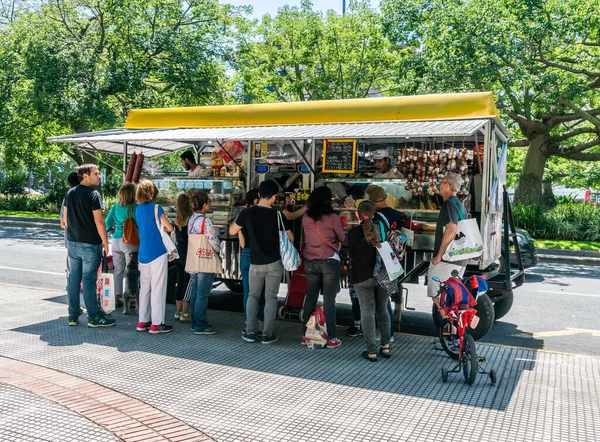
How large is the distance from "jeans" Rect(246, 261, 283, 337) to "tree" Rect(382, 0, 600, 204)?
11.5m

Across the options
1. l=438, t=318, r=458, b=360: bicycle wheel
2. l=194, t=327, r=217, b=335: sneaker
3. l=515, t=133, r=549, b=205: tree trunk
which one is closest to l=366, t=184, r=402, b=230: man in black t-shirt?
l=438, t=318, r=458, b=360: bicycle wheel

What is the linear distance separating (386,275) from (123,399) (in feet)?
8.91

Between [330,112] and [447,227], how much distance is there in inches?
118

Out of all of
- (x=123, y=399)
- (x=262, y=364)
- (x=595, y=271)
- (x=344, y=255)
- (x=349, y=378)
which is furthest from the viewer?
(x=595, y=271)

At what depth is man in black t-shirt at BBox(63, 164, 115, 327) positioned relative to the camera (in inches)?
272

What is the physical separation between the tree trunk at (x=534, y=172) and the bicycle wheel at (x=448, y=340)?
15.9 m

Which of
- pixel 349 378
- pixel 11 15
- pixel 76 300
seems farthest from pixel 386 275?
pixel 11 15

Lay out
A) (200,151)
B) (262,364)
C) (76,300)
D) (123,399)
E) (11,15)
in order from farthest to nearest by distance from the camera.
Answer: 1. (11,15)
2. (200,151)
3. (76,300)
4. (262,364)
5. (123,399)

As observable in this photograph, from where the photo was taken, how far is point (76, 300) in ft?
23.4

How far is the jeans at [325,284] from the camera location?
21.1 ft

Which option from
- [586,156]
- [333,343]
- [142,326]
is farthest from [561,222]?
[142,326]

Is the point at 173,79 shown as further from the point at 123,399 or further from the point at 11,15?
the point at 123,399

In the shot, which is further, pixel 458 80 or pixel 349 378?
pixel 458 80

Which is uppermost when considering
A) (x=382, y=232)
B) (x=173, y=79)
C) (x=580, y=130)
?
(x=173, y=79)
